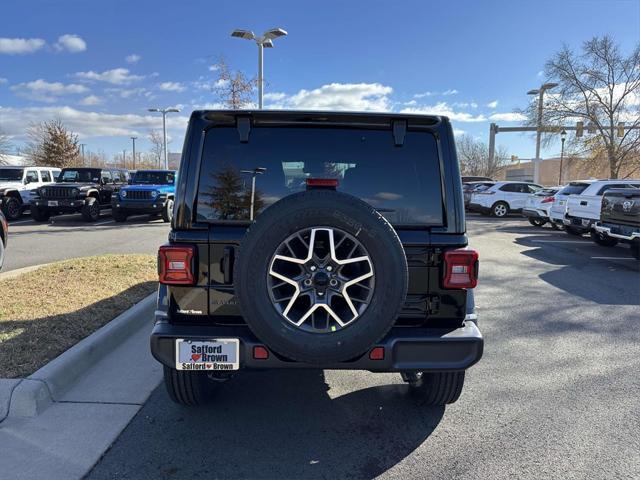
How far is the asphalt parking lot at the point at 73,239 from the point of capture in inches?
381

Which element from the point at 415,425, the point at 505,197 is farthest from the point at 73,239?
the point at 505,197

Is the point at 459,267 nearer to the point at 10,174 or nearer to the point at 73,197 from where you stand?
the point at 73,197

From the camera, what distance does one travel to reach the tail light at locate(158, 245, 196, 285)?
2.69 meters

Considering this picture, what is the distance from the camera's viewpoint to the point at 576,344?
15.9 ft

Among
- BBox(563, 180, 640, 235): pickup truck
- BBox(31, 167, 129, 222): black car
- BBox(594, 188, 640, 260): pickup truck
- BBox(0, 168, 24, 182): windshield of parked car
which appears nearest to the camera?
BBox(594, 188, 640, 260): pickup truck

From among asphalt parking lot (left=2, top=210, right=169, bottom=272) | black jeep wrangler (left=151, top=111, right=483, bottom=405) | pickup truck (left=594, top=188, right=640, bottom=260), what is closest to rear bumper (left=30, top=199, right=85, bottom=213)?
asphalt parking lot (left=2, top=210, right=169, bottom=272)

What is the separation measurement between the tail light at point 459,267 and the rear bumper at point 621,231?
8.40 m

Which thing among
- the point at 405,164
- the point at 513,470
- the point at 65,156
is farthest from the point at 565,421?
the point at 65,156

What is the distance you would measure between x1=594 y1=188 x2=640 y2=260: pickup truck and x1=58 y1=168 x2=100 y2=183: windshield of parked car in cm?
1746

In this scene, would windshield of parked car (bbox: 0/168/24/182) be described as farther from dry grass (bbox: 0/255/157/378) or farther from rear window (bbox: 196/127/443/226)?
rear window (bbox: 196/127/443/226)

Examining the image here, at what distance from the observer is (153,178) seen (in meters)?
17.2

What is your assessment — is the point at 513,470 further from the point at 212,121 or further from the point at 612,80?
the point at 612,80

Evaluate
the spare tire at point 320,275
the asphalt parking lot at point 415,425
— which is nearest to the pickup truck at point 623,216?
the asphalt parking lot at point 415,425

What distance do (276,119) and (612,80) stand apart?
31.7 metres
